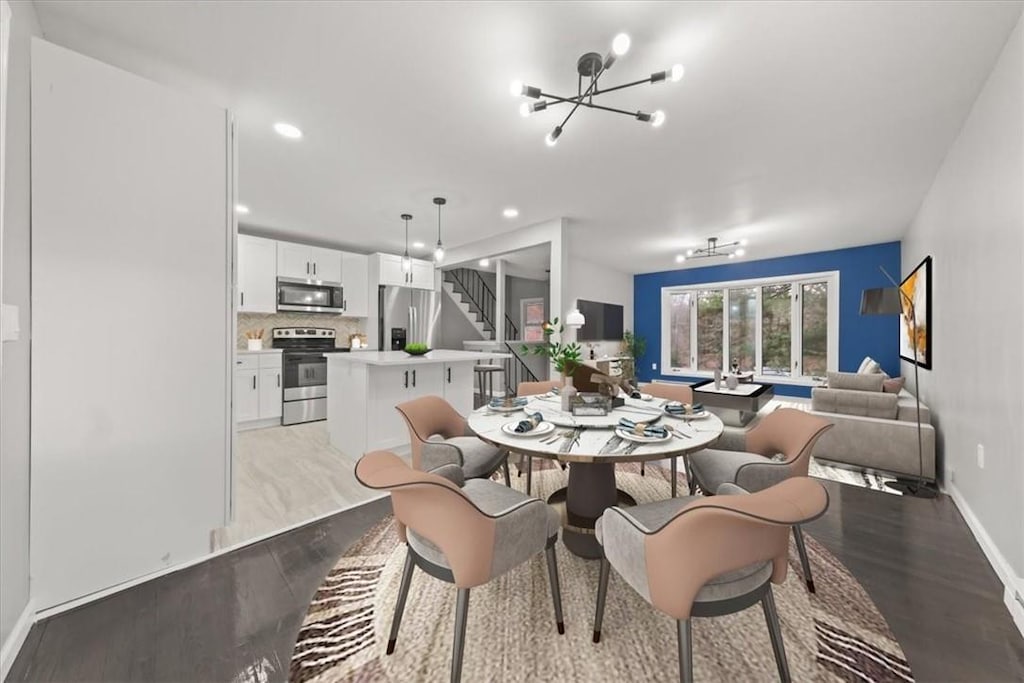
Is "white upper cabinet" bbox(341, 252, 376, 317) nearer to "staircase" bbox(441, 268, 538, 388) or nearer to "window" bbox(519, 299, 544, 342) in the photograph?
"staircase" bbox(441, 268, 538, 388)

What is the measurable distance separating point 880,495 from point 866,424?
699 millimetres

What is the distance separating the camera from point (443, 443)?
220cm

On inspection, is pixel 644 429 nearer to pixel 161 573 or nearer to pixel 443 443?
pixel 443 443

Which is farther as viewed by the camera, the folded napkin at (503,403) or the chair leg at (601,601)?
the folded napkin at (503,403)

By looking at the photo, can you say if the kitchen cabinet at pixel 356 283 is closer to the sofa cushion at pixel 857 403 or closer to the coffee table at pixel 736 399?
the coffee table at pixel 736 399

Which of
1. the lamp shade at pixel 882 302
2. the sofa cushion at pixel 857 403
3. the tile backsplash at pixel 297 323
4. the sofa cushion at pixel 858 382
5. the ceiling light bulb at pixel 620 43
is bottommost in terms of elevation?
the sofa cushion at pixel 857 403

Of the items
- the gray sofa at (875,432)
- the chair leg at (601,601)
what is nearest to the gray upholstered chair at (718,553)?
the chair leg at (601,601)

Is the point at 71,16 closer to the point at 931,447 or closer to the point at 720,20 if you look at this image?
the point at 720,20

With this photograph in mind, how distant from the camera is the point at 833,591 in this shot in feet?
5.97

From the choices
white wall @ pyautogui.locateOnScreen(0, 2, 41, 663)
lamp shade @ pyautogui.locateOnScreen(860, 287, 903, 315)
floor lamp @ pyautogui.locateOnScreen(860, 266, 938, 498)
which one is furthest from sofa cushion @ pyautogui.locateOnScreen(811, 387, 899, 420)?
white wall @ pyautogui.locateOnScreen(0, 2, 41, 663)

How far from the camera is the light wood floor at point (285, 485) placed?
2.42 metres

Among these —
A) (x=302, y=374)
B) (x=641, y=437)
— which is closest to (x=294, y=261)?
(x=302, y=374)

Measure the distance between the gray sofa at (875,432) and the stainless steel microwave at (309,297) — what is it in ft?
19.6

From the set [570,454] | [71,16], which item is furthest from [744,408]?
[71,16]
